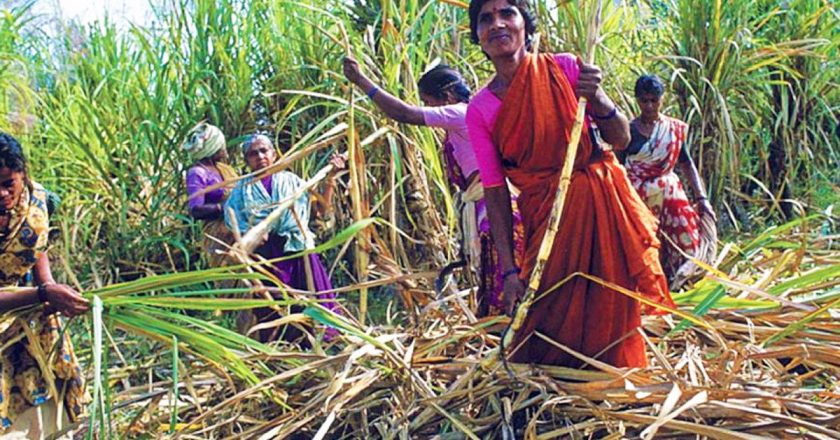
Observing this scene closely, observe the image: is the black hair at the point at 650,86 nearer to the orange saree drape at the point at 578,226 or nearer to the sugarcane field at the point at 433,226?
the sugarcane field at the point at 433,226

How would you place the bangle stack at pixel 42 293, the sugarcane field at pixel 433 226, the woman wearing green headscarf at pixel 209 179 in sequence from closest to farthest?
the sugarcane field at pixel 433 226 < the bangle stack at pixel 42 293 < the woman wearing green headscarf at pixel 209 179

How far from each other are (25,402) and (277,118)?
2.68m

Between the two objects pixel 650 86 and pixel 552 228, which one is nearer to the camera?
pixel 552 228

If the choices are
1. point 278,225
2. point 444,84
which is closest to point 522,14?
point 444,84

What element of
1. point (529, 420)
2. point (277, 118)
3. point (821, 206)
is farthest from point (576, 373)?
point (821, 206)

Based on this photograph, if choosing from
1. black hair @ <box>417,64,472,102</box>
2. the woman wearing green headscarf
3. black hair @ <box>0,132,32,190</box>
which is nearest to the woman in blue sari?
the woman wearing green headscarf

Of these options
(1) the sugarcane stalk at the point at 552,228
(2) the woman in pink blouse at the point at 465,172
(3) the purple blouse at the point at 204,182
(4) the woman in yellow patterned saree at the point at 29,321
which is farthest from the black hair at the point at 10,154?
(3) the purple blouse at the point at 204,182

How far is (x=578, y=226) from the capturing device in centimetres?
220

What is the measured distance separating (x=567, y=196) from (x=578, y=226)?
0.27ft

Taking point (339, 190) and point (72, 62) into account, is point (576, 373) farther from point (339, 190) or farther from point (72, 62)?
point (72, 62)

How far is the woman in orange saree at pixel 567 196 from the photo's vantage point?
2.14 m

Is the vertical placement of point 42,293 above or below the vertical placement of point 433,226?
above

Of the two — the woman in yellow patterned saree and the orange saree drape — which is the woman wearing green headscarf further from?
the orange saree drape

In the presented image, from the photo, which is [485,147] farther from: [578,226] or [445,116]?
[445,116]
